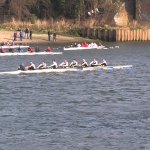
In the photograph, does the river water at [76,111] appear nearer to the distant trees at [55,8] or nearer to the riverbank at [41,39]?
the riverbank at [41,39]

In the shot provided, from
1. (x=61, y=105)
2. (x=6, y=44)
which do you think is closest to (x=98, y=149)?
(x=61, y=105)

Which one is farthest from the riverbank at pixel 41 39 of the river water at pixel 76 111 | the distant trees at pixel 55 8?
the river water at pixel 76 111

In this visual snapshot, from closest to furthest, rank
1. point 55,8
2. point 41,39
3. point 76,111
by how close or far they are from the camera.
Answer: point 76,111 < point 41,39 < point 55,8

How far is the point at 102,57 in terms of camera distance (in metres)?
85.0

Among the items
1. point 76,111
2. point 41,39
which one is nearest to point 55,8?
point 41,39

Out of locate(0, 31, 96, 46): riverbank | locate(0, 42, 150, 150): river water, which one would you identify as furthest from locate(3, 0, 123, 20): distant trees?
locate(0, 42, 150, 150): river water

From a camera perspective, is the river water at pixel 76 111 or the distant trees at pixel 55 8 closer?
the river water at pixel 76 111

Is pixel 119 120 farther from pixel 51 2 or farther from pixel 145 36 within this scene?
pixel 51 2

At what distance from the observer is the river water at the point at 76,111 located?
3681cm

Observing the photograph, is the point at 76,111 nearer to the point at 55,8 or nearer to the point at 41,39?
the point at 41,39

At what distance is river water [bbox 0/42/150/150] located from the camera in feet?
121

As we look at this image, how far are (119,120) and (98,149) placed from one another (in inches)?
252

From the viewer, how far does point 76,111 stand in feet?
145

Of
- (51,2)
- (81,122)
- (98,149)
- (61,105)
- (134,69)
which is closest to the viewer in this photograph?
(98,149)
